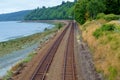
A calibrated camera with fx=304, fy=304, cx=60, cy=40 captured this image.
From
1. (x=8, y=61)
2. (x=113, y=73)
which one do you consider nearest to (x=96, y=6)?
(x=8, y=61)

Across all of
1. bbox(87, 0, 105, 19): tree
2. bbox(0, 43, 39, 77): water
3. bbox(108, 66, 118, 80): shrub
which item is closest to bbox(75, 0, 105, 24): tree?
bbox(87, 0, 105, 19): tree

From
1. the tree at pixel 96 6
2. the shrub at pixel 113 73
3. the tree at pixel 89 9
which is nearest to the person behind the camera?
the shrub at pixel 113 73

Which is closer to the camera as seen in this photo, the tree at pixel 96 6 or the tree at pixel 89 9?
the tree at pixel 96 6

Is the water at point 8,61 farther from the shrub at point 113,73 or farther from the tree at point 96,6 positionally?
the tree at point 96,6

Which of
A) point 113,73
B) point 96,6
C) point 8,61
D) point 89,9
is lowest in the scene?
point 8,61

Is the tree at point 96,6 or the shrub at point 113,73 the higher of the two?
the tree at point 96,6

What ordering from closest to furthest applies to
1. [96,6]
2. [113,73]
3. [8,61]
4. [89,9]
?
[113,73] → [8,61] → [96,6] → [89,9]

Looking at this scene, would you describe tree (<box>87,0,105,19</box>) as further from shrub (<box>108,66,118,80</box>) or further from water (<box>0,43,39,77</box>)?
shrub (<box>108,66,118,80</box>)

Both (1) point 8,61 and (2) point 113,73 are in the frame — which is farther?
(1) point 8,61

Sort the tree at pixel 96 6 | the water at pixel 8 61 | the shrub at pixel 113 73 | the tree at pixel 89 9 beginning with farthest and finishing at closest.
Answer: the tree at pixel 89 9
the tree at pixel 96 6
the water at pixel 8 61
the shrub at pixel 113 73

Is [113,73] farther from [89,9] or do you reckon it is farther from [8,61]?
[89,9]

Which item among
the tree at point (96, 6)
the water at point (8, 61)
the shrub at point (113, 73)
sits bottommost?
the water at point (8, 61)

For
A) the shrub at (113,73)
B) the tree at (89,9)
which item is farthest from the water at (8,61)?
the tree at (89,9)

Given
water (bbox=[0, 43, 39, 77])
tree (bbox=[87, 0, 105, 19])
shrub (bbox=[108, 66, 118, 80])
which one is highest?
tree (bbox=[87, 0, 105, 19])
